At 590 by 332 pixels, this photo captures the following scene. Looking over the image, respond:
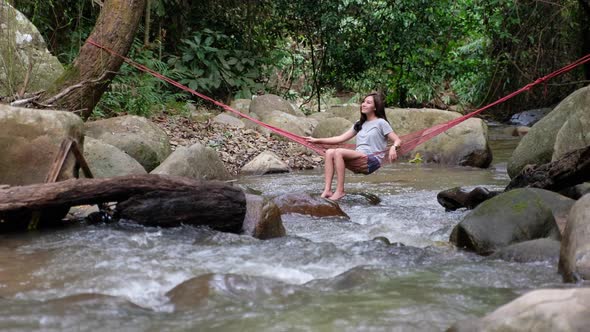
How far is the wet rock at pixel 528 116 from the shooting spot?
44.1 ft

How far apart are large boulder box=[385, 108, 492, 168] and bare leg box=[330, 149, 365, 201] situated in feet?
10.2

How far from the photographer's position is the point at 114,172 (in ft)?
19.3

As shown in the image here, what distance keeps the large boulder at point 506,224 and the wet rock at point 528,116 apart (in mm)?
9720

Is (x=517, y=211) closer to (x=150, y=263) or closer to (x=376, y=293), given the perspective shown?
(x=376, y=293)

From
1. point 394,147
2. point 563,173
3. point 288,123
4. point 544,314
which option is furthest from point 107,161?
point 544,314

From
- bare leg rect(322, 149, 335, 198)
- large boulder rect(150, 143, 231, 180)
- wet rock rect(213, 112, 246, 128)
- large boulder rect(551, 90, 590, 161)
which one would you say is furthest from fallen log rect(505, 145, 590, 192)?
wet rock rect(213, 112, 246, 128)

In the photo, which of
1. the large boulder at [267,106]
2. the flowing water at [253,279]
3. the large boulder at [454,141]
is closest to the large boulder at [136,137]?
the flowing water at [253,279]

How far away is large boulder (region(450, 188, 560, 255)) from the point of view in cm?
394

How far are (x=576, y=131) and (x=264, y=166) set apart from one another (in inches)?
141

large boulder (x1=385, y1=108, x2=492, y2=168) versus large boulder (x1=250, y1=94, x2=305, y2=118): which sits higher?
large boulder (x1=250, y1=94, x2=305, y2=118)

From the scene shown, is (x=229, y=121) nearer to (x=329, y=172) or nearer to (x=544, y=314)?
(x=329, y=172)

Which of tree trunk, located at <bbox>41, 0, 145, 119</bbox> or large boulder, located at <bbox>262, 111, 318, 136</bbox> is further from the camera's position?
large boulder, located at <bbox>262, 111, 318, 136</bbox>

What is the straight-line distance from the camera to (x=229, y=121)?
9.58 metres

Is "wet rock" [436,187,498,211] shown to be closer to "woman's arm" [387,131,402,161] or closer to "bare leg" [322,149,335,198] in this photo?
"woman's arm" [387,131,402,161]
